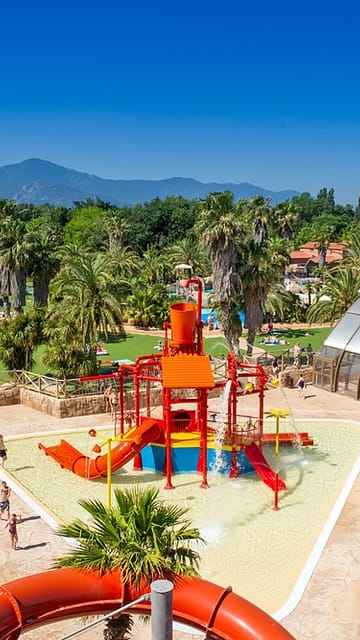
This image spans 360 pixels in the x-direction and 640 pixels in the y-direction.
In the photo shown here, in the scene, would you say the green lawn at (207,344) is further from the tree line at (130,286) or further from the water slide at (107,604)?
the water slide at (107,604)

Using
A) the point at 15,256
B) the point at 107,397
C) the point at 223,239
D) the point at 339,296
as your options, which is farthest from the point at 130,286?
the point at 339,296

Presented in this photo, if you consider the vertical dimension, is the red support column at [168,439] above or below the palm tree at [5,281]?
below

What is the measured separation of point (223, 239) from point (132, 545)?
92.8 feet

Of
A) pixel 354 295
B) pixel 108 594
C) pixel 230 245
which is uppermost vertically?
pixel 230 245

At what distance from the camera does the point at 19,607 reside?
7023mm

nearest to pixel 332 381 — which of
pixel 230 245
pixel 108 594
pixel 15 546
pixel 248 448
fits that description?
pixel 230 245

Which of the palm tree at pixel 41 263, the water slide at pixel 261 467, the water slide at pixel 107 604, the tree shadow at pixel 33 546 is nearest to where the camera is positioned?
the water slide at pixel 107 604

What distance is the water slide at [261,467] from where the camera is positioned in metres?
19.0

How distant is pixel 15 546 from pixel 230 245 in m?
23.4

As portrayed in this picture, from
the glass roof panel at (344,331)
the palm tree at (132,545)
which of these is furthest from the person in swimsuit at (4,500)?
the glass roof panel at (344,331)

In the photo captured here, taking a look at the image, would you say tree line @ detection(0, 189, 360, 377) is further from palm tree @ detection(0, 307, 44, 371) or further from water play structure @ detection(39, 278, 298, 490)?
water play structure @ detection(39, 278, 298, 490)

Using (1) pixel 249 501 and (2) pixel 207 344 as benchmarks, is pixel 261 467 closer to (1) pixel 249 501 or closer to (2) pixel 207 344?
(1) pixel 249 501

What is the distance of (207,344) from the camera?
45.2 metres

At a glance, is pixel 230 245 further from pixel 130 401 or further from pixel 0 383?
pixel 0 383
